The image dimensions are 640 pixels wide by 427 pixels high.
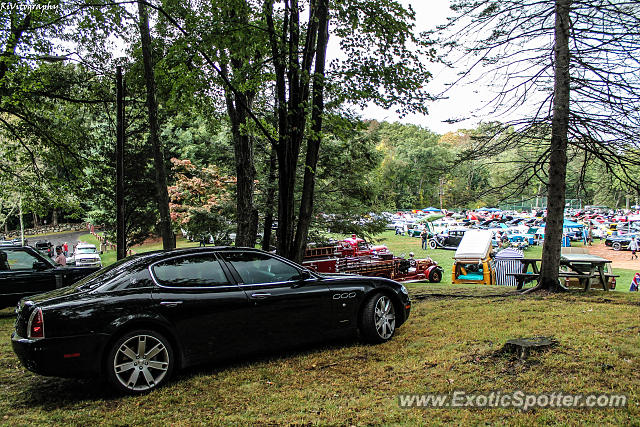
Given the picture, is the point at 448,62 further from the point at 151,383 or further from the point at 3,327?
the point at 3,327

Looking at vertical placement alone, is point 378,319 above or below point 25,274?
below

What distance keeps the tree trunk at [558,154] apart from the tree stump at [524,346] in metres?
5.10

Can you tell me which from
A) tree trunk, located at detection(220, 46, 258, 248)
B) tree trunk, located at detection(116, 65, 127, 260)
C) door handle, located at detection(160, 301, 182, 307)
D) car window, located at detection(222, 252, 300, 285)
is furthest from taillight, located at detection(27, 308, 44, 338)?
tree trunk, located at detection(116, 65, 127, 260)

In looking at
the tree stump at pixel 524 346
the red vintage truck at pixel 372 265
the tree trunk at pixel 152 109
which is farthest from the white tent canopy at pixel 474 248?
the tree stump at pixel 524 346

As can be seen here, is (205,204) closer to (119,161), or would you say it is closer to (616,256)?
(119,161)

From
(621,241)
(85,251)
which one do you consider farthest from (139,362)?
(621,241)

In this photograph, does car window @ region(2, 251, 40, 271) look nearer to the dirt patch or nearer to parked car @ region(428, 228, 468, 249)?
the dirt patch

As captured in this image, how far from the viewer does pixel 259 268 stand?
210 inches

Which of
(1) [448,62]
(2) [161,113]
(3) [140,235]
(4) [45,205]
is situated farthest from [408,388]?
(3) [140,235]

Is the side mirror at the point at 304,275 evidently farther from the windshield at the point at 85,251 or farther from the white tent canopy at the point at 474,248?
the windshield at the point at 85,251

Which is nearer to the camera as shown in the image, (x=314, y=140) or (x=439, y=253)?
(x=314, y=140)

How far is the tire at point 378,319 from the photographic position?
5656 millimetres

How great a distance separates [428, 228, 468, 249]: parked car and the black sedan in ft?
106

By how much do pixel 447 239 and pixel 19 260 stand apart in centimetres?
3251
